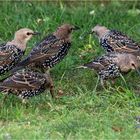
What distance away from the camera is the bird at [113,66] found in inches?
419

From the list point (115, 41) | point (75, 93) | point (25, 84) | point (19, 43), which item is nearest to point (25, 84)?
point (25, 84)

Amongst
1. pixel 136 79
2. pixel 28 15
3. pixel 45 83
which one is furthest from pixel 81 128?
pixel 28 15

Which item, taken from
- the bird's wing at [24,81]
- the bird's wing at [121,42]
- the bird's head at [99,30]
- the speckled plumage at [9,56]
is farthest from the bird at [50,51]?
the bird's wing at [24,81]

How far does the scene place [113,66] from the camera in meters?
10.7

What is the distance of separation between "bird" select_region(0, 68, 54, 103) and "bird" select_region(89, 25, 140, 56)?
1576 millimetres

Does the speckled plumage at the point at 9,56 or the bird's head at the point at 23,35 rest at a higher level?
the bird's head at the point at 23,35

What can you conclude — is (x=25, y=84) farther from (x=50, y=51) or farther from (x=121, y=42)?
(x=121, y=42)

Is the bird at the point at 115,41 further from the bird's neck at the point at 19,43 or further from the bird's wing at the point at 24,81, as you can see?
the bird's wing at the point at 24,81

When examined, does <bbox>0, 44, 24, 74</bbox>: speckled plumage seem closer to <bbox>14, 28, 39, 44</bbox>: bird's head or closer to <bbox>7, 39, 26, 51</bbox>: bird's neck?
<bbox>7, 39, 26, 51</bbox>: bird's neck

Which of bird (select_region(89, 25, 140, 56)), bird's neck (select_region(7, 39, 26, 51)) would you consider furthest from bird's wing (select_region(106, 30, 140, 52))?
bird's neck (select_region(7, 39, 26, 51))

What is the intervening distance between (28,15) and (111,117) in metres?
3.97

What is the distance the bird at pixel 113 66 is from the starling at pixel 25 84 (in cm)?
85

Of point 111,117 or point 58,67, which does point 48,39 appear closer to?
point 58,67

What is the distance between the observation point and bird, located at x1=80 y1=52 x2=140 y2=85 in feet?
34.9
